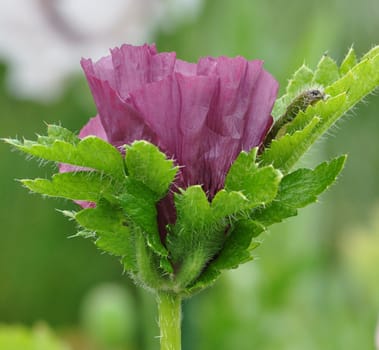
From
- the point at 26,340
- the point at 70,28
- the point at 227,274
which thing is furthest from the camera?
the point at 70,28

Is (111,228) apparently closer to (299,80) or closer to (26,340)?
(299,80)

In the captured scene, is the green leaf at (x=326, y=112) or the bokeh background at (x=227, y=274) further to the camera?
the bokeh background at (x=227, y=274)

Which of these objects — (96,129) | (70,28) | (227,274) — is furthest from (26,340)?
→ (70,28)

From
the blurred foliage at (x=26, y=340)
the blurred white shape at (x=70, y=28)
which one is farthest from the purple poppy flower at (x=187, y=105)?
the blurred white shape at (x=70, y=28)

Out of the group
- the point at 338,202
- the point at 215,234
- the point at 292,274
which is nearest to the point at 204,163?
the point at 215,234

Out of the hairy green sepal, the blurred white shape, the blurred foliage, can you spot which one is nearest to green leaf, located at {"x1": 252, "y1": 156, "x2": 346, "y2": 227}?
the hairy green sepal

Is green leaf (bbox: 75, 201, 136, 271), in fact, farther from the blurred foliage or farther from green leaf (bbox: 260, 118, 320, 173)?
the blurred foliage

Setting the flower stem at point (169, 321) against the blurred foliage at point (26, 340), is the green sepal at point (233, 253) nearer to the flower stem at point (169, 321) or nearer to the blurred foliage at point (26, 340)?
the flower stem at point (169, 321)
